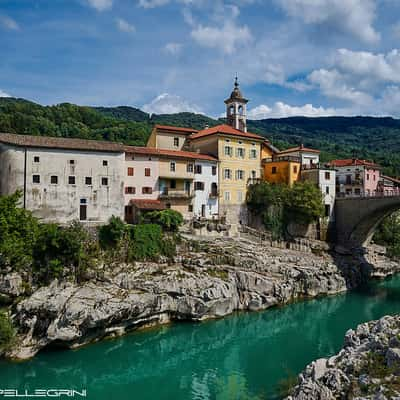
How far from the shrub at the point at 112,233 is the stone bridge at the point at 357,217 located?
2770 centimetres

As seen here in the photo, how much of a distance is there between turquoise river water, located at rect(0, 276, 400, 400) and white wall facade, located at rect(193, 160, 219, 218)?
488 inches

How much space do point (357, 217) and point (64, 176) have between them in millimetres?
32634

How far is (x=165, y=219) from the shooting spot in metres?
33.6

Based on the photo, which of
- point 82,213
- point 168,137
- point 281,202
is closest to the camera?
point 82,213

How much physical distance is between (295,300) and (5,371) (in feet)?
Result: 79.7

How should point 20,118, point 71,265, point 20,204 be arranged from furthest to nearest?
point 20,118 < point 20,204 < point 71,265

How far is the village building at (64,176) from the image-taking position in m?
30.2

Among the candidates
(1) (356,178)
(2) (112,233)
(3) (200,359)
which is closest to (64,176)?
(2) (112,233)

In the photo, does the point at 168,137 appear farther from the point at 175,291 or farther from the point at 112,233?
the point at 175,291

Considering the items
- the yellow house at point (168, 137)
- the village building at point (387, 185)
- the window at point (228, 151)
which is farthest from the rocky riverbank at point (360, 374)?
the village building at point (387, 185)

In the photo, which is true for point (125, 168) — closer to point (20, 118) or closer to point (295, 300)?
point (295, 300)

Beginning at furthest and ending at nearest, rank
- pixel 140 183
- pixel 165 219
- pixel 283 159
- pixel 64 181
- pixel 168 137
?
pixel 283 159, pixel 168 137, pixel 140 183, pixel 165 219, pixel 64 181

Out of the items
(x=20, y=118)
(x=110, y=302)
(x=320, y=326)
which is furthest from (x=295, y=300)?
(x=20, y=118)

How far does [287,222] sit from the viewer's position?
43.3m
